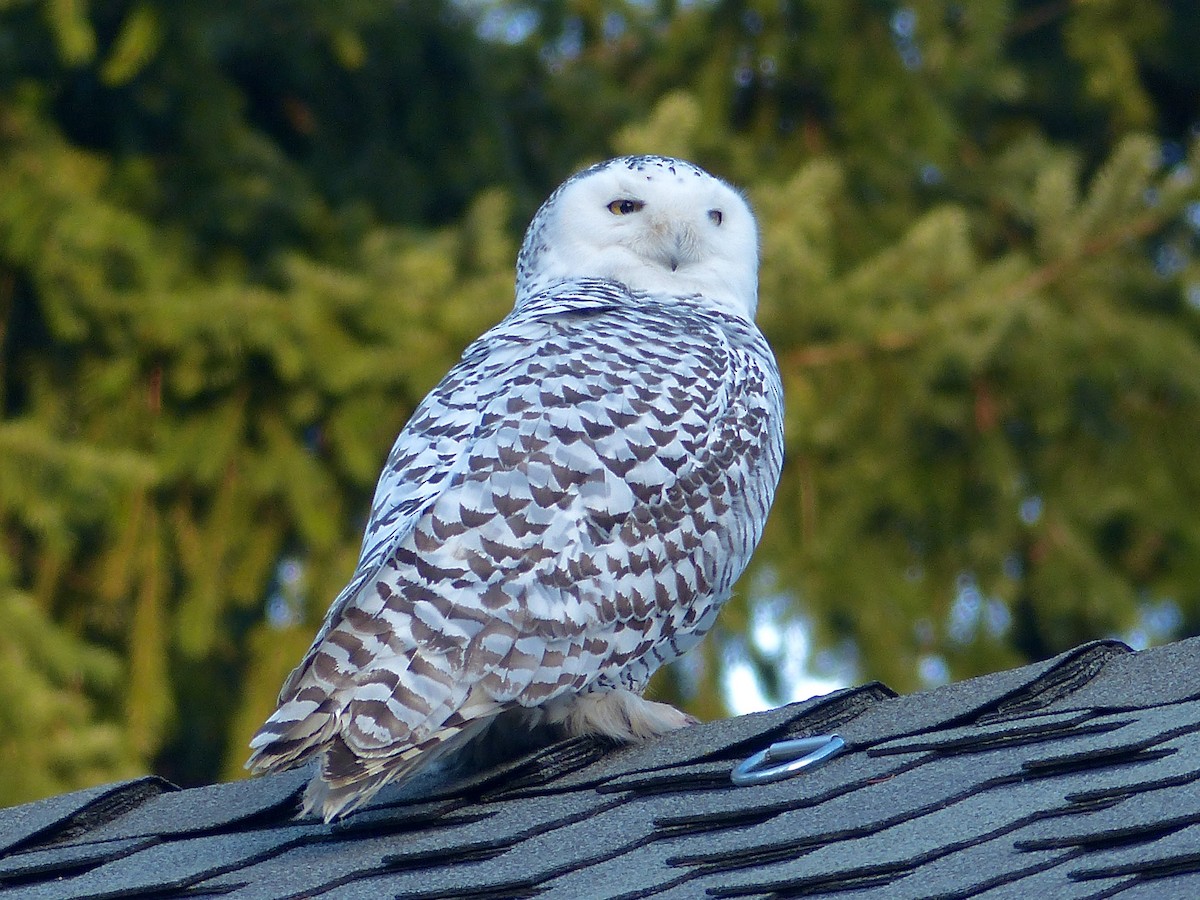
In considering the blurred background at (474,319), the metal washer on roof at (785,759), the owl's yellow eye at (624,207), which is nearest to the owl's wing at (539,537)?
the metal washer on roof at (785,759)

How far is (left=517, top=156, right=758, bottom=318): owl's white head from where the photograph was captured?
4496mm

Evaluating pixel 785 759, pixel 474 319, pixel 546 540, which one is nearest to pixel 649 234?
pixel 546 540

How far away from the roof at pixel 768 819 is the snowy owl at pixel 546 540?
5.7 inches

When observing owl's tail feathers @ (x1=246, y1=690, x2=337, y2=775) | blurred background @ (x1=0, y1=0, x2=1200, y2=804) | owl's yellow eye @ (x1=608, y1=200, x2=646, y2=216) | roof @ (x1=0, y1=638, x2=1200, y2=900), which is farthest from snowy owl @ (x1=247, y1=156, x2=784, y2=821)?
blurred background @ (x1=0, y1=0, x2=1200, y2=804)

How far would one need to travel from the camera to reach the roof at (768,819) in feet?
7.28

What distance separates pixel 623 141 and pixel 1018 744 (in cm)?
433

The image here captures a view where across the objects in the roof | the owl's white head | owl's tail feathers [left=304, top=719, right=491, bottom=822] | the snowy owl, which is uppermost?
the owl's white head

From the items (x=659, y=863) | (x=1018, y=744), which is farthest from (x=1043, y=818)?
(x=659, y=863)

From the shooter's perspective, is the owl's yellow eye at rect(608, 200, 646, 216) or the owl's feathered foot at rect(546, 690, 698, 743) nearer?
the owl's feathered foot at rect(546, 690, 698, 743)

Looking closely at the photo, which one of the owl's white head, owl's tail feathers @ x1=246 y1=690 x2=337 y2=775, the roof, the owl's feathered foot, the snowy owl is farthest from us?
the owl's white head

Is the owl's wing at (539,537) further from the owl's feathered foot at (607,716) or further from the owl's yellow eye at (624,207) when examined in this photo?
the owl's yellow eye at (624,207)

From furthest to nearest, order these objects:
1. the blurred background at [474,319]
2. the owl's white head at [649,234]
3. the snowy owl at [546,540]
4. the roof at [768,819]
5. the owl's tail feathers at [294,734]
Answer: the blurred background at [474,319]
the owl's white head at [649,234]
the snowy owl at [546,540]
the owl's tail feathers at [294,734]
the roof at [768,819]

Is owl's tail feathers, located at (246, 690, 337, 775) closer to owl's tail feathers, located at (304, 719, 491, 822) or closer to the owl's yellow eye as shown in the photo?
owl's tail feathers, located at (304, 719, 491, 822)

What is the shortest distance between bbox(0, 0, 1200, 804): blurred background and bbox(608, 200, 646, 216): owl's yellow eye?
1.71 meters
